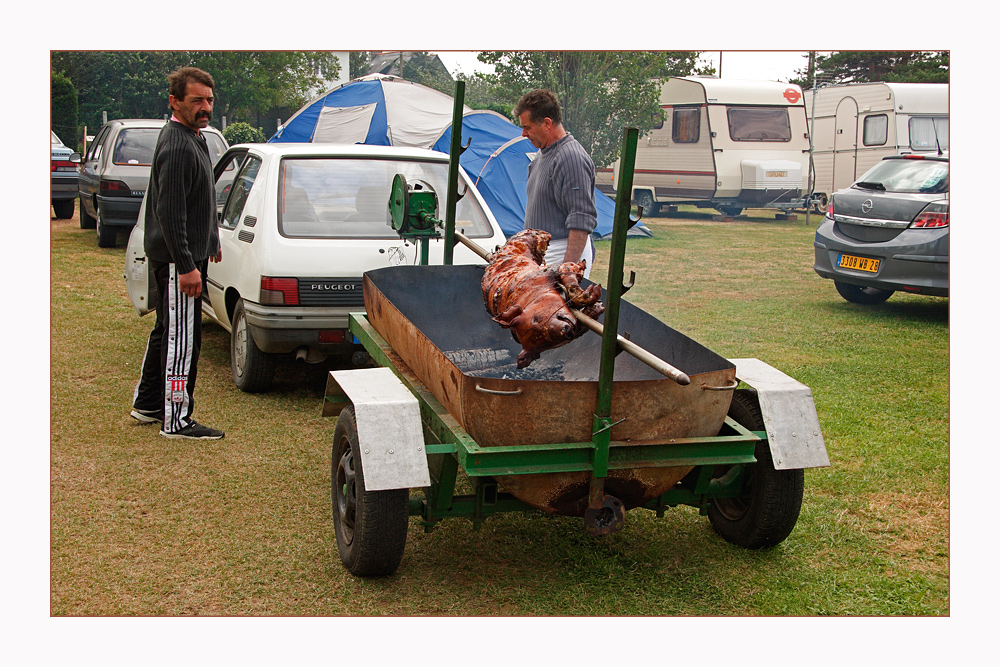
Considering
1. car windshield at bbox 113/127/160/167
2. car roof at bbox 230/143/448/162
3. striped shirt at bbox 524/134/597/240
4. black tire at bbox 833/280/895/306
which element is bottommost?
black tire at bbox 833/280/895/306

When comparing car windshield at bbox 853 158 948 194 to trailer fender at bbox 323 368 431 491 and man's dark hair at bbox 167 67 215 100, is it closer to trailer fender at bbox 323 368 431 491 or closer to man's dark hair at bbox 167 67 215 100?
man's dark hair at bbox 167 67 215 100

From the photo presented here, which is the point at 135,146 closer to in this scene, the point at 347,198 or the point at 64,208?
the point at 64,208

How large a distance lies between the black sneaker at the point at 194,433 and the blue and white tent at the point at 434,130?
30.8 feet

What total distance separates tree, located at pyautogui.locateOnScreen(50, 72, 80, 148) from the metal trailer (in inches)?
342

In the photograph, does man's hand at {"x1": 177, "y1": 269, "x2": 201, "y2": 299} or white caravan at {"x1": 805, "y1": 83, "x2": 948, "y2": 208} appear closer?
man's hand at {"x1": 177, "y1": 269, "x2": 201, "y2": 299}

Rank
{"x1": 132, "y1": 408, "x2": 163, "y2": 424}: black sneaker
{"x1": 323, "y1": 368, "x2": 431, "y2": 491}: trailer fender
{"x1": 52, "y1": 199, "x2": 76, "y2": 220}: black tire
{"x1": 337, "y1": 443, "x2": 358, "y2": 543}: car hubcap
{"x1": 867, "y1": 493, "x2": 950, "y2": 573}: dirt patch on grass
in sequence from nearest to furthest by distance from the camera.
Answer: {"x1": 323, "y1": 368, "x2": 431, "y2": 491}: trailer fender → {"x1": 337, "y1": 443, "x2": 358, "y2": 543}: car hubcap → {"x1": 867, "y1": 493, "x2": 950, "y2": 573}: dirt patch on grass → {"x1": 132, "y1": 408, "x2": 163, "y2": 424}: black sneaker → {"x1": 52, "y1": 199, "x2": 76, "y2": 220}: black tire

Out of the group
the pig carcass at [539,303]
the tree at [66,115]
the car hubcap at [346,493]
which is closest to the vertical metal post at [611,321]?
the pig carcass at [539,303]

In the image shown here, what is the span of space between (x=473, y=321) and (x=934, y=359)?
16.3 feet

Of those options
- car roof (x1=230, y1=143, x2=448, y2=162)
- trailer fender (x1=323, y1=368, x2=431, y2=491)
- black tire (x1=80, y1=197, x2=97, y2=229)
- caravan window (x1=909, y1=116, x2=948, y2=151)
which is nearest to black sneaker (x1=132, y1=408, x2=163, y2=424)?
car roof (x1=230, y1=143, x2=448, y2=162)

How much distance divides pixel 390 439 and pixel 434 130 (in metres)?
11.8

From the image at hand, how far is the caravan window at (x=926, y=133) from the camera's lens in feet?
62.1

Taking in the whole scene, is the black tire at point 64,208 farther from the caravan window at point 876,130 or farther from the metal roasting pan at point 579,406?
the caravan window at point 876,130

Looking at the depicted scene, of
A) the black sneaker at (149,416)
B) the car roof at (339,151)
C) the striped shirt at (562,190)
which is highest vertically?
the car roof at (339,151)

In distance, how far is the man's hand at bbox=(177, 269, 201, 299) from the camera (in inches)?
206
